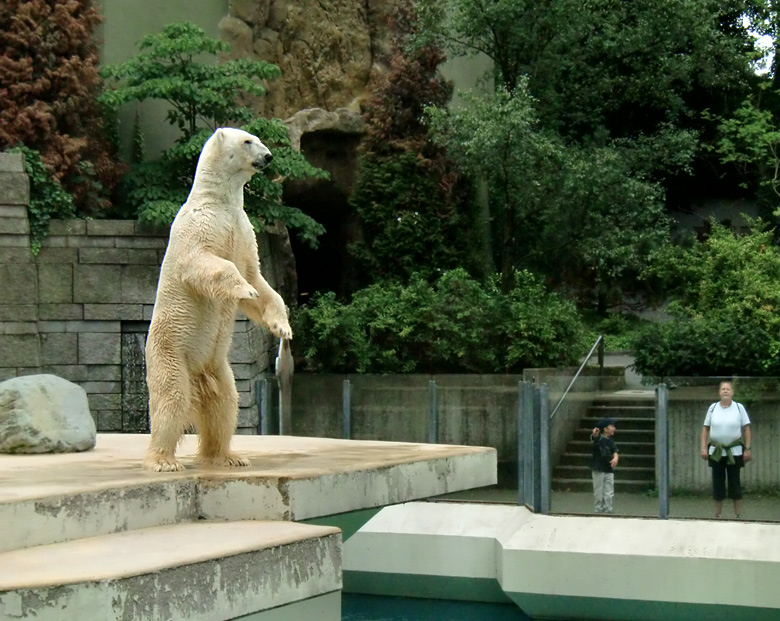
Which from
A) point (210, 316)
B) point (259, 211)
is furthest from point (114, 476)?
point (259, 211)

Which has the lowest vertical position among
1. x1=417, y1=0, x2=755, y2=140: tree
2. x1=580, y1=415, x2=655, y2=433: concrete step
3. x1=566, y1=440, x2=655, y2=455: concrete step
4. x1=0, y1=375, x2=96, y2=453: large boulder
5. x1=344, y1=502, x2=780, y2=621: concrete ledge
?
x1=344, y1=502, x2=780, y2=621: concrete ledge

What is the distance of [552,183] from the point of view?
1534 cm

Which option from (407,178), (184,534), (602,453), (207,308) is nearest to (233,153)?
(207,308)

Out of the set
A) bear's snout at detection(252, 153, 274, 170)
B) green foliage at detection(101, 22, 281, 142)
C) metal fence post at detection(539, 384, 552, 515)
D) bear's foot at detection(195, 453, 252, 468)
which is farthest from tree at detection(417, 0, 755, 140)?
bear's foot at detection(195, 453, 252, 468)

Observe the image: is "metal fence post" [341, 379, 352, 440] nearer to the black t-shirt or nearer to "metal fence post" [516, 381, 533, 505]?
"metal fence post" [516, 381, 533, 505]

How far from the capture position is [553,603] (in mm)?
10406

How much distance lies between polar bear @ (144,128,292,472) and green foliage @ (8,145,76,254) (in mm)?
6880

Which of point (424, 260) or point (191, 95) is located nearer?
point (191, 95)

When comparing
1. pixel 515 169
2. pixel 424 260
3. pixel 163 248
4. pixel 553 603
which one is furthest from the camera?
pixel 424 260

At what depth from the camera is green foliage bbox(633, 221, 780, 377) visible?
1310 cm

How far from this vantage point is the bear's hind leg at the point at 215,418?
6438mm

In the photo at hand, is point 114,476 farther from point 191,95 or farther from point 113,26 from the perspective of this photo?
point 113,26

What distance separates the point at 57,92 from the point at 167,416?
864 centimetres

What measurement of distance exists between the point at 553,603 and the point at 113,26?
9.12 m
